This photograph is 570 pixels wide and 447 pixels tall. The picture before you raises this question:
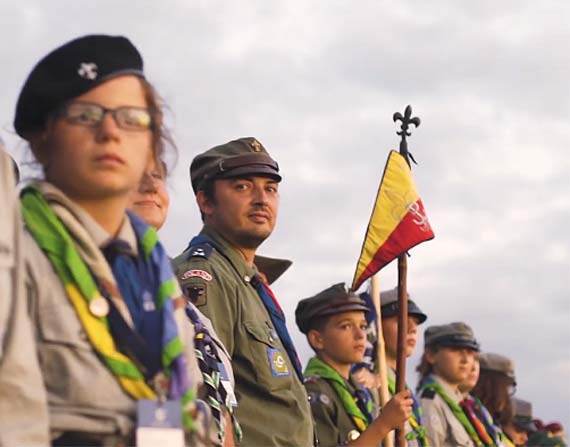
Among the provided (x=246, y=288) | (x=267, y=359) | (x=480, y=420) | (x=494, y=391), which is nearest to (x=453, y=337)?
(x=480, y=420)

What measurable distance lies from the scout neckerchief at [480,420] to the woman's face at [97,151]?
269 inches

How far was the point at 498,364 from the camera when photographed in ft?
36.6

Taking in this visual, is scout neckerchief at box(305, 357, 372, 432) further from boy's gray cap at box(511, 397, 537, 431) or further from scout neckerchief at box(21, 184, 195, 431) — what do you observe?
boy's gray cap at box(511, 397, 537, 431)

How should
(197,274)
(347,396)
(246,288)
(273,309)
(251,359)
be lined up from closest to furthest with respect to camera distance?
(251,359) < (197,274) < (246,288) < (273,309) < (347,396)

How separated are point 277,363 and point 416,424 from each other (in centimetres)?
342

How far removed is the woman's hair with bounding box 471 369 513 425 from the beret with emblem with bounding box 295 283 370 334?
3492 millimetres

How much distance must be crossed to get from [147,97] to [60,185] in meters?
0.37

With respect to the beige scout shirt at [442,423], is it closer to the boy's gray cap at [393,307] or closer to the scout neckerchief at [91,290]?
the boy's gray cap at [393,307]

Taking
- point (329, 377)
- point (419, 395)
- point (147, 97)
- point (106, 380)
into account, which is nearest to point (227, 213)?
point (329, 377)

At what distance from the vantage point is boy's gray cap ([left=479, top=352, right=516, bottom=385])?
11.2 meters

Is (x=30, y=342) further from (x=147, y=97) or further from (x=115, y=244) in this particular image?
(x=147, y=97)

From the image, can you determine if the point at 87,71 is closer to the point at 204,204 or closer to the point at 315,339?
the point at 204,204

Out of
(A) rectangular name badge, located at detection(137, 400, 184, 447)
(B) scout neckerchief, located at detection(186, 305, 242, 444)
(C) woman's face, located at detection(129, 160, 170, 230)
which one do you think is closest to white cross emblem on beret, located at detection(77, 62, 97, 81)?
(A) rectangular name badge, located at detection(137, 400, 184, 447)

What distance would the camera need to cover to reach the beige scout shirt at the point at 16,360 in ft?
9.56
